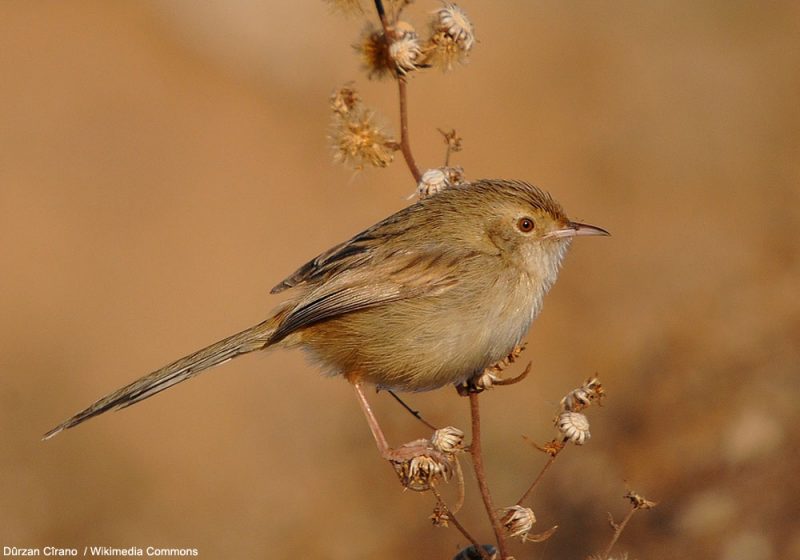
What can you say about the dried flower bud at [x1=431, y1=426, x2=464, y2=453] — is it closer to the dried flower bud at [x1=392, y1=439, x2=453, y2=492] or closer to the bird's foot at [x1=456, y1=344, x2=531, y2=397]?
the dried flower bud at [x1=392, y1=439, x2=453, y2=492]

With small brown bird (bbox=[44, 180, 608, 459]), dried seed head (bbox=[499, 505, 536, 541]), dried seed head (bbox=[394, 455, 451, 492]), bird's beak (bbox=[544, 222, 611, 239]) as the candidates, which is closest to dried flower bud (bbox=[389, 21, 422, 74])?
small brown bird (bbox=[44, 180, 608, 459])

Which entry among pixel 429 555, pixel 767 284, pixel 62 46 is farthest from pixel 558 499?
pixel 62 46

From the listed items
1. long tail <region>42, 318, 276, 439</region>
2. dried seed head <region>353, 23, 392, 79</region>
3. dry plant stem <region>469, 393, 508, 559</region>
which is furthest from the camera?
long tail <region>42, 318, 276, 439</region>

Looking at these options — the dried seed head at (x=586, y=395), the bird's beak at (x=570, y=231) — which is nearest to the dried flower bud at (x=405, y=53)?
the bird's beak at (x=570, y=231)

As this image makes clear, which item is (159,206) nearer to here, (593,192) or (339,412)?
(339,412)

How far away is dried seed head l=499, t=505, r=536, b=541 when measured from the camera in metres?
4.07

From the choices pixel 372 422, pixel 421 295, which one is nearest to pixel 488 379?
pixel 421 295

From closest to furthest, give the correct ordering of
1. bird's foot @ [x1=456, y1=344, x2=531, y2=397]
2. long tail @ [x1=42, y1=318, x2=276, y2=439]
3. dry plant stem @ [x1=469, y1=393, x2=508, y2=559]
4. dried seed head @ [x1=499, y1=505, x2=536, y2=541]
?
dry plant stem @ [x1=469, y1=393, x2=508, y2=559] < dried seed head @ [x1=499, y1=505, x2=536, y2=541] < bird's foot @ [x1=456, y1=344, x2=531, y2=397] < long tail @ [x1=42, y1=318, x2=276, y2=439]

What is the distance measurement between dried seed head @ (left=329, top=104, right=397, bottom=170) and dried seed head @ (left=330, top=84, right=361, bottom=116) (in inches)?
0.4

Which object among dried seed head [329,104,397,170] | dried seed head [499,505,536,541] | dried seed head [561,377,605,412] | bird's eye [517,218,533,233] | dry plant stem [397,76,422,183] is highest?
dried seed head [329,104,397,170]

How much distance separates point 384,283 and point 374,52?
1.15 metres

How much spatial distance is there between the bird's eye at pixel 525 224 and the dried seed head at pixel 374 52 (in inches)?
41.7

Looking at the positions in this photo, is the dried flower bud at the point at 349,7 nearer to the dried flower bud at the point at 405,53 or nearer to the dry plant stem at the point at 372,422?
the dried flower bud at the point at 405,53

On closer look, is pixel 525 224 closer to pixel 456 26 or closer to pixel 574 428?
pixel 456 26
